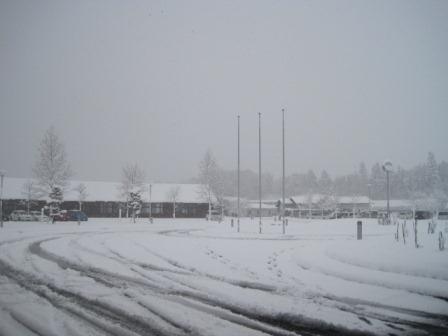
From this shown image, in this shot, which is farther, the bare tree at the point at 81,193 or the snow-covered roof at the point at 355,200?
the snow-covered roof at the point at 355,200

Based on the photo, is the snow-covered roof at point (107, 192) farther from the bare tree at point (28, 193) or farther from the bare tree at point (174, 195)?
the bare tree at point (28, 193)

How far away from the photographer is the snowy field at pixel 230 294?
7.04m

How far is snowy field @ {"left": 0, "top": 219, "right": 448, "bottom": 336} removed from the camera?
23.1 feet

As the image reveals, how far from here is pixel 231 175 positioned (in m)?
156

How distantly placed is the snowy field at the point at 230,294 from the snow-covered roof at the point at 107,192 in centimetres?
5797

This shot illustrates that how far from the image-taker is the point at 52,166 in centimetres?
5456

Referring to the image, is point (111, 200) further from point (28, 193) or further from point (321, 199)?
point (321, 199)

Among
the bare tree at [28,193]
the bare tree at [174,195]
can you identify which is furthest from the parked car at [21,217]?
the bare tree at [174,195]

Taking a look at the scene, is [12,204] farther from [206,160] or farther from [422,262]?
[422,262]

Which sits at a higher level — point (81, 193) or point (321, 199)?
point (81, 193)

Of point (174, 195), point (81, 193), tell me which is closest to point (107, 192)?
point (81, 193)

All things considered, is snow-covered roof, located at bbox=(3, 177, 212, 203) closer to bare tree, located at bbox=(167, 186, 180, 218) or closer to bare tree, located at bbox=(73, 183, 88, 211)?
bare tree, located at bbox=(167, 186, 180, 218)

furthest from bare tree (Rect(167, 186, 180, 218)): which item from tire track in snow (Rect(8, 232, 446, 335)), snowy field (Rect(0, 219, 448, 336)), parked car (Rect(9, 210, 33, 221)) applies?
tire track in snow (Rect(8, 232, 446, 335))

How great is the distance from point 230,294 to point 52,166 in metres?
50.6
